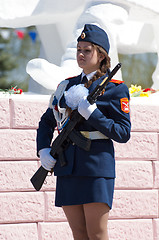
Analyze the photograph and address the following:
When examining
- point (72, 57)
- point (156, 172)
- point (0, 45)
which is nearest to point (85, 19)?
point (72, 57)

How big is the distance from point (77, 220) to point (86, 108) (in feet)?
1.78

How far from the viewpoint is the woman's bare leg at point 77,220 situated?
300 cm

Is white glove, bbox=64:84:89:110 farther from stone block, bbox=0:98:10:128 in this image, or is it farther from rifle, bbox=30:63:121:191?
stone block, bbox=0:98:10:128

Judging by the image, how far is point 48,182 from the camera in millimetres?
4176

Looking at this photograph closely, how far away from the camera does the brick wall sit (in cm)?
414

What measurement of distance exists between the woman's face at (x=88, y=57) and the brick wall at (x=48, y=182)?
1240 millimetres

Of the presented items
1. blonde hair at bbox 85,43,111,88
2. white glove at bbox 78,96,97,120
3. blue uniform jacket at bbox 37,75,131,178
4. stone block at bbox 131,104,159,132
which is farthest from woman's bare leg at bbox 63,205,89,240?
stone block at bbox 131,104,159,132

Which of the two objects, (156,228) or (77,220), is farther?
(156,228)

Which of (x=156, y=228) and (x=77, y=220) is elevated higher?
(x=77, y=220)

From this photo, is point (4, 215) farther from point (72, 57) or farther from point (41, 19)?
point (41, 19)

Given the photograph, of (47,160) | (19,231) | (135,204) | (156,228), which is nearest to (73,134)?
(47,160)

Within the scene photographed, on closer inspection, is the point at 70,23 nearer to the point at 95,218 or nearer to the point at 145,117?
the point at 145,117

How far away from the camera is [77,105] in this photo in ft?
9.64

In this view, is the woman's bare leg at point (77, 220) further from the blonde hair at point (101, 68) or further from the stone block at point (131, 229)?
the stone block at point (131, 229)
